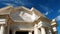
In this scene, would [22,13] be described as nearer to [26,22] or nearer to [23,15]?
[23,15]

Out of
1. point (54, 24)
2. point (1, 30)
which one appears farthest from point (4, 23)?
point (54, 24)

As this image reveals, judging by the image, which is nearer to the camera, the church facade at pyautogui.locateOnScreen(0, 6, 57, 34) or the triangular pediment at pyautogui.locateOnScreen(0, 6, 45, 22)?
the church facade at pyautogui.locateOnScreen(0, 6, 57, 34)

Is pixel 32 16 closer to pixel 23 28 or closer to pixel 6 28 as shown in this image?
pixel 23 28

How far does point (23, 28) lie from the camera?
95.8ft

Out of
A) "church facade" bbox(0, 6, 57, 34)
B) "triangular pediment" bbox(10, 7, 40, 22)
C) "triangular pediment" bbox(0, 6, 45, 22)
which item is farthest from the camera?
"triangular pediment" bbox(10, 7, 40, 22)

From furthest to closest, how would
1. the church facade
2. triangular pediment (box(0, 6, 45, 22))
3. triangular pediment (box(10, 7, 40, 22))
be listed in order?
triangular pediment (box(10, 7, 40, 22))
triangular pediment (box(0, 6, 45, 22))
the church facade

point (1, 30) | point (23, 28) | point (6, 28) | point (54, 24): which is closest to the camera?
point (1, 30)

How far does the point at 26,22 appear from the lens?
29656mm

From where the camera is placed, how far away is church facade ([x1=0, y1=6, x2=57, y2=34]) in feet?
92.1

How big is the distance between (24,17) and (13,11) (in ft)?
7.04

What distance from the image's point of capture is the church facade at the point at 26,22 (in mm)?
28062

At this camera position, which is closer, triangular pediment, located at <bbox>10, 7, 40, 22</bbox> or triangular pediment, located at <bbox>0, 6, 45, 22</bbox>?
triangular pediment, located at <bbox>0, 6, 45, 22</bbox>

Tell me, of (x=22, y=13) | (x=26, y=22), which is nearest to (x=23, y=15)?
(x=22, y=13)

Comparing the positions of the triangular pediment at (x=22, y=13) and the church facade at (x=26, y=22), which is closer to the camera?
the church facade at (x=26, y=22)
